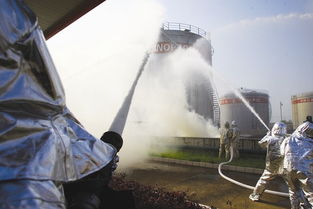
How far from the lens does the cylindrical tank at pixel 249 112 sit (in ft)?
75.7

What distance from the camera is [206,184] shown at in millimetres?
7613

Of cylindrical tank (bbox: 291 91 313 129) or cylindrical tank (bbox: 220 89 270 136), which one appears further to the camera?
cylindrical tank (bbox: 220 89 270 136)

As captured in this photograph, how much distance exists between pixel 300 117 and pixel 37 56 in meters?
26.3

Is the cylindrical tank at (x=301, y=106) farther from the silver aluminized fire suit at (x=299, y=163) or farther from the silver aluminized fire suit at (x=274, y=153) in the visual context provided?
the silver aluminized fire suit at (x=299, y=163)

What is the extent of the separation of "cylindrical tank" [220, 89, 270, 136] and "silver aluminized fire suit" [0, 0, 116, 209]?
23.5 meters

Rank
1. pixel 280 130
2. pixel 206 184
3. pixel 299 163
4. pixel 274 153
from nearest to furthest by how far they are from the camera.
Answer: pixel 299 163 → pixel 274 153 → pixel 280 130 → pixel 206 184

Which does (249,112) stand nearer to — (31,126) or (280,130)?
(280,130)

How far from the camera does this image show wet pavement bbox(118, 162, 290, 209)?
5.77 meters

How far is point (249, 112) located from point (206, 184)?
17.2 m

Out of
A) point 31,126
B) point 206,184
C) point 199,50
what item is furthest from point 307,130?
point 199,50

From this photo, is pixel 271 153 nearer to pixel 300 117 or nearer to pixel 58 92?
pixel 58 92

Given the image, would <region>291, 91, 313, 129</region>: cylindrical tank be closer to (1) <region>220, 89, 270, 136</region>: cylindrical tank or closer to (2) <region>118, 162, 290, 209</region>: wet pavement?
(1) <region>220, 89, 270, 136</region>: cylindrical tank

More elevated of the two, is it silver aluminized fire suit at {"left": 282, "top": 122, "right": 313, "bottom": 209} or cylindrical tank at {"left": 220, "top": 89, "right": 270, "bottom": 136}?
cylindrical tank at {"left": 220, "top": 89, "right": 270, "bottom": 136}

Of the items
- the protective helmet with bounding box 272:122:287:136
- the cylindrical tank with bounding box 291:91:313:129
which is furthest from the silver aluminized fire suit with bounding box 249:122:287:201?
the cylindrical tank with bounding box 291:91:313:129
